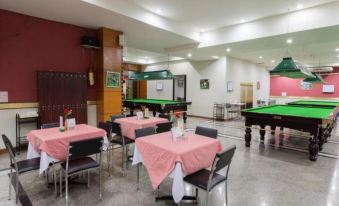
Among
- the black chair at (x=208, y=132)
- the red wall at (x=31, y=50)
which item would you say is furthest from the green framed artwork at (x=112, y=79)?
the black chair at (x=208, y=132)

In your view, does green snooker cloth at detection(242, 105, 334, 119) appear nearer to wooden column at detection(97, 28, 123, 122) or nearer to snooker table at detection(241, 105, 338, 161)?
snooker table at detection(241, 105, 338, 161)

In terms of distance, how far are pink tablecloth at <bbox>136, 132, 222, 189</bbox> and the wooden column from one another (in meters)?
3.19

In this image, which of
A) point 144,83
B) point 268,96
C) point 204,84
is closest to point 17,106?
point 204,84

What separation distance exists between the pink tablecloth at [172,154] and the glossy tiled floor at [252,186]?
562 mm

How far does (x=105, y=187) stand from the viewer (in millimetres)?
3020

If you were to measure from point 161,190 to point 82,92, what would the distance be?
3.68 metres

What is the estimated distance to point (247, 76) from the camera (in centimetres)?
1124

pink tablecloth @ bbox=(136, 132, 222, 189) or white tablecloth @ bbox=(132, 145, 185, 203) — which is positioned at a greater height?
pink tablecloth @ bbox=(136, 132, 222, 189)

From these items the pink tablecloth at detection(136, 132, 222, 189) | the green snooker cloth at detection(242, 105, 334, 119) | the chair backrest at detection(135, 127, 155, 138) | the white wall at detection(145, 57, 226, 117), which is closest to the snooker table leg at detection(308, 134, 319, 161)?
the green snooker cloth at detection(242, 105, 334, 119)

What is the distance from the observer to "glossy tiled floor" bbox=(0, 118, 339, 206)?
268 cm

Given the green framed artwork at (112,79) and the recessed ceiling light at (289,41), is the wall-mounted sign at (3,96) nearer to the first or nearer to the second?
the green framed artwork at (112,79)

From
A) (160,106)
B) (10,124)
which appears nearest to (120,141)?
(10,124)

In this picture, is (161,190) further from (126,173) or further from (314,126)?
(314,126)

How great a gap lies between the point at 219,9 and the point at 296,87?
11536 millimetres
